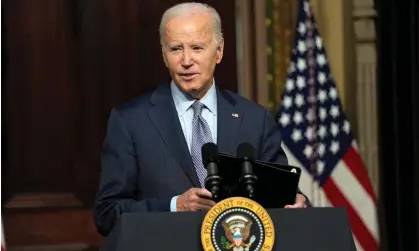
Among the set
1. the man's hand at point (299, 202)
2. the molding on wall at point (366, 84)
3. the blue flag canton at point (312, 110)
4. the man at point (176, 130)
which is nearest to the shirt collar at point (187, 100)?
the man at point (176, 130)

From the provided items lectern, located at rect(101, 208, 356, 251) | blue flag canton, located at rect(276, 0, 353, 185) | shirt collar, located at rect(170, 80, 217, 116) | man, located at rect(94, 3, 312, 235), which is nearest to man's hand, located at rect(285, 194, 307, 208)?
man, located at rect(94, 3, 312, 235)

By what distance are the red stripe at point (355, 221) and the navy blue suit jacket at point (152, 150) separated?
1.64 m

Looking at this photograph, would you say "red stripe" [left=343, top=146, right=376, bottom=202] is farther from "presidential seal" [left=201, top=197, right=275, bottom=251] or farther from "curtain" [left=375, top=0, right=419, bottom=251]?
"presidential seal" [left=201, top=197, right=275, bottom=251]

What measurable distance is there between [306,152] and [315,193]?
20cm

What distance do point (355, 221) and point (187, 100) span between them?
1.87m

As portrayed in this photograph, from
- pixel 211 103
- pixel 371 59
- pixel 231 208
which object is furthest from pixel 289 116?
pixel 231 208

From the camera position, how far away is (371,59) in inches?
163

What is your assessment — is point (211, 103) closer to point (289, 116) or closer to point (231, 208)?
point (231, 208)

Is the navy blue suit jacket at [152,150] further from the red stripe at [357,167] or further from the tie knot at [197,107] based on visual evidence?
the red stripe at [357,167]

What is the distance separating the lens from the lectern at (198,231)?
194cm

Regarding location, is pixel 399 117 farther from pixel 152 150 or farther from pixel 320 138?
pixel 152 150

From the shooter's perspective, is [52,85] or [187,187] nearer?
[187,187]

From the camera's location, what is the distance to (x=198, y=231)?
76.9 inches

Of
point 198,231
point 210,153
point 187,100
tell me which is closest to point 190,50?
point 187,100
